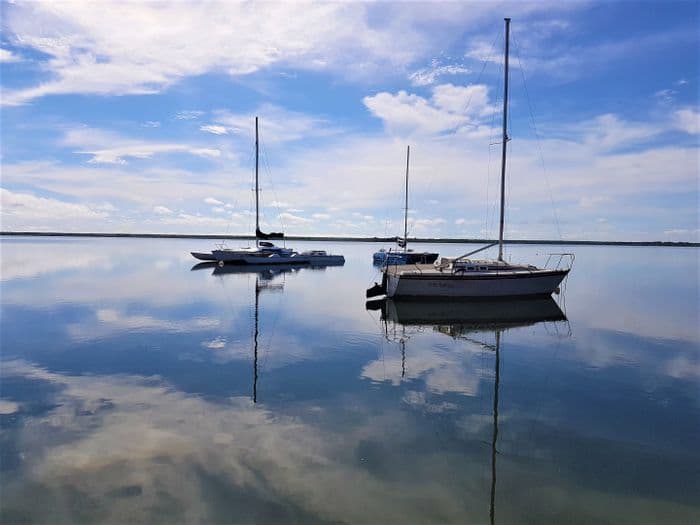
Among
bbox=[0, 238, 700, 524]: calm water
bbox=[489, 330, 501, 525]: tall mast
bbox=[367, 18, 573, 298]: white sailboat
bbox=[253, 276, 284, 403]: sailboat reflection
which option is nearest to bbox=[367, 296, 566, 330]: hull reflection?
bbox=[367, 18, 573, 298]: white sailboat

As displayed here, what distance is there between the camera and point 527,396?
13.1m

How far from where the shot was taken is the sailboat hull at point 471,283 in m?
30.5

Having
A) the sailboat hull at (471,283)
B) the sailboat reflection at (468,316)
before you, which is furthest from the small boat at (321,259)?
the sailboat hull at (471,283)

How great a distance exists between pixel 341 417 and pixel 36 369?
10550 millimetres

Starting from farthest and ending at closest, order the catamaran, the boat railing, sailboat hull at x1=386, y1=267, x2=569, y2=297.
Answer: the catamaran → the boat railing → sailboat hull at x1=386, y1=267, x2=569, y2=297

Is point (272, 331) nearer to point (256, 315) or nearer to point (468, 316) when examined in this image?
point (256, 315)

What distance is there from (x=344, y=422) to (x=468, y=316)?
1727 cm

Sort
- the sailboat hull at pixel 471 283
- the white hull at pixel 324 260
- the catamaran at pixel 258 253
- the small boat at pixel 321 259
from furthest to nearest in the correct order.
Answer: the white hull at pixel 324 260 < the small boat at pixel 321 259 < the catamaran at pixel 258 253 < the sailboat hull at pixel 471 283

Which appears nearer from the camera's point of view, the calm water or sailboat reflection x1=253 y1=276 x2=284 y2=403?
the calm water

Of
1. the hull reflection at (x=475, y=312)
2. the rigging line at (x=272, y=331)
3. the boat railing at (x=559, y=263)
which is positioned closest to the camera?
the rigging line at (x=272, y=331)

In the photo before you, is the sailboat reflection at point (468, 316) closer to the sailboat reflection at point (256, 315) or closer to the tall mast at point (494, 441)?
the tall mast at point (494, 441)

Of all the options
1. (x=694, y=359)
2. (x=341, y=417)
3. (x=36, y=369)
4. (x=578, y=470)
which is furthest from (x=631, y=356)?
(x=36, y=369)

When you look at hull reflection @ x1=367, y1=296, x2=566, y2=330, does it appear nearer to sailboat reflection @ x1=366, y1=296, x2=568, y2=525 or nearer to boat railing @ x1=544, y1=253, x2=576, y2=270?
sailboat reflection @ x1=366, y1=296, x2=568, y2=525

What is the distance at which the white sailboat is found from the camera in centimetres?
3064
